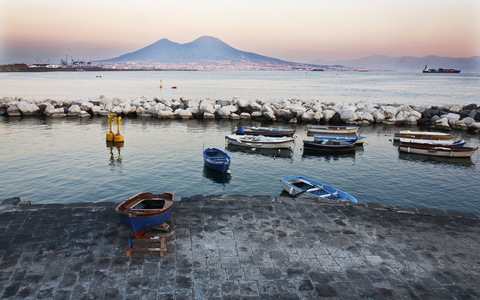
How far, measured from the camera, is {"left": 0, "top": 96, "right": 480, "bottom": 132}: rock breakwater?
1570 inches

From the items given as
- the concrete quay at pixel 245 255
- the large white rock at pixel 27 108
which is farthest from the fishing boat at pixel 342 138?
the large white rock at pixel 27 108

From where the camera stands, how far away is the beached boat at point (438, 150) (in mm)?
25938

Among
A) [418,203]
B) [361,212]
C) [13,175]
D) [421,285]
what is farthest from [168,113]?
[421,285]

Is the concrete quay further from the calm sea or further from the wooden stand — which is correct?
the calm sea

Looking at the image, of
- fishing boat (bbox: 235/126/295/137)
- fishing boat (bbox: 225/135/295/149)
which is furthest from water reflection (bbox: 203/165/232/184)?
fishing boat (bbox: 235/126/295/137)

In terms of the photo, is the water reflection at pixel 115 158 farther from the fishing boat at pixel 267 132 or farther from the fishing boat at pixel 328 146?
the fishing boat at pixel 328 146

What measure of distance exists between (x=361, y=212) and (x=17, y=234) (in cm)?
1019

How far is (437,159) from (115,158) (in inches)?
981

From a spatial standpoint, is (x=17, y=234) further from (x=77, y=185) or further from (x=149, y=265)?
(x=77, y=185)

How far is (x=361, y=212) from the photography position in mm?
10891

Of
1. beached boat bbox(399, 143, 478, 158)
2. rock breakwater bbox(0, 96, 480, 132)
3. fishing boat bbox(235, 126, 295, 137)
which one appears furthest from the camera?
rock breakwater bbox(0, 96, 480, 132)

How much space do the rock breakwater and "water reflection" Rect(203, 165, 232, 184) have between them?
20.8 meters

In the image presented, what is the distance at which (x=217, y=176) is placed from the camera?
21.0 metres

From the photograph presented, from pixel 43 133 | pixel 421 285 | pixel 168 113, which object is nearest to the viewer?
pixel 421 285
